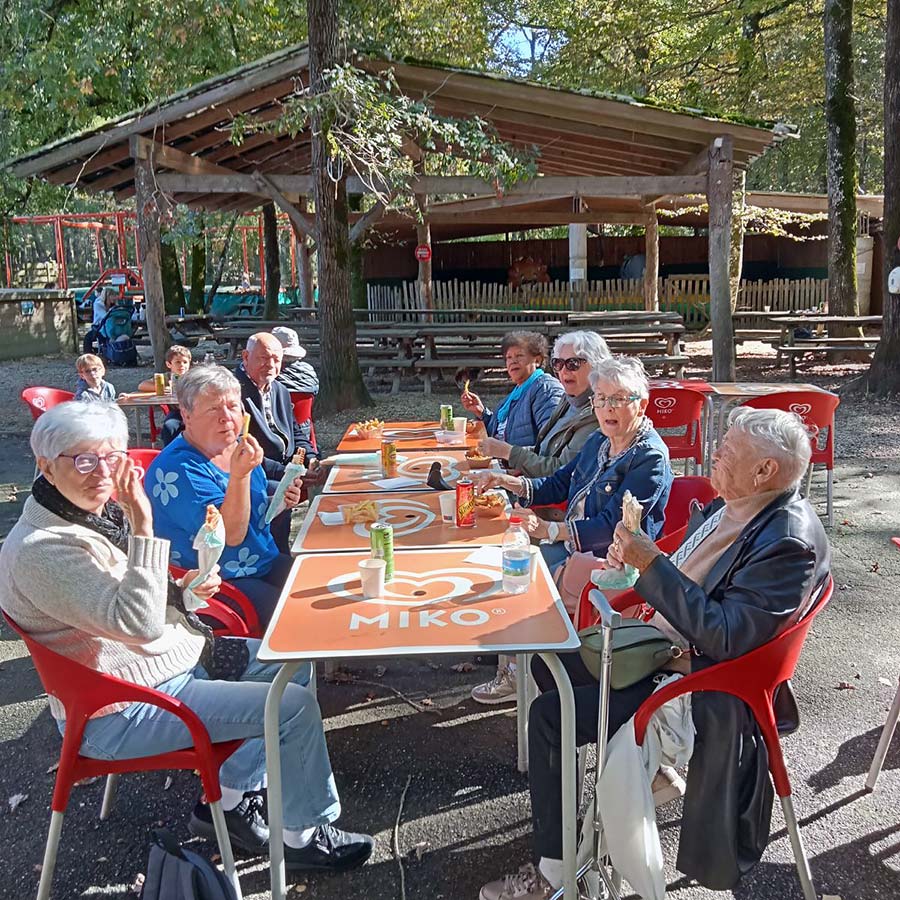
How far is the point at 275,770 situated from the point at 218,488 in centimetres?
120

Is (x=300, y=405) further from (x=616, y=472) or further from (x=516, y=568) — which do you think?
(x=516, y=568)

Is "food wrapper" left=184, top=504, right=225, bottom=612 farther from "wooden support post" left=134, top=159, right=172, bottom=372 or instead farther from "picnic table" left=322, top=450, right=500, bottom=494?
"wooden support post" left=134, top=159, right=172, bottom=372

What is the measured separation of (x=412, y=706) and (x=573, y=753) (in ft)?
4.58

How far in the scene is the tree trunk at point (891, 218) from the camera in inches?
378

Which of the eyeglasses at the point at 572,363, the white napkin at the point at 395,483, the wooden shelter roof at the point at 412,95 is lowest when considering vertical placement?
the white napkin at the point at 395,483

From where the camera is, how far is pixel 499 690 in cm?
331

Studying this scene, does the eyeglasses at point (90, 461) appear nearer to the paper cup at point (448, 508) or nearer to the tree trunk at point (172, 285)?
the paper cup at point (448, 508)

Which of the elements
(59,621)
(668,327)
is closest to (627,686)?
(59,621)

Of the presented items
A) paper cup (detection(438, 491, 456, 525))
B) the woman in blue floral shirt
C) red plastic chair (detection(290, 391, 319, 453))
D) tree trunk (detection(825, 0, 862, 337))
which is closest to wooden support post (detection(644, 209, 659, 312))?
tree trunk (detection(825, 0, 862, 337))

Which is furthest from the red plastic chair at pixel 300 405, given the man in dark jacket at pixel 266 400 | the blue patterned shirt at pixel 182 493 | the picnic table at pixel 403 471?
the blue patterned shirt at pixel 182 493

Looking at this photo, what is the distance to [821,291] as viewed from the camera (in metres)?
19.9

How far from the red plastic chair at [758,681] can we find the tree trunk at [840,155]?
42.0 feet

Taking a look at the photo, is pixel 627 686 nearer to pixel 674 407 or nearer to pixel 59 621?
pixel 59 621

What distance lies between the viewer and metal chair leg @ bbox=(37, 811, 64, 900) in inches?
81.4
